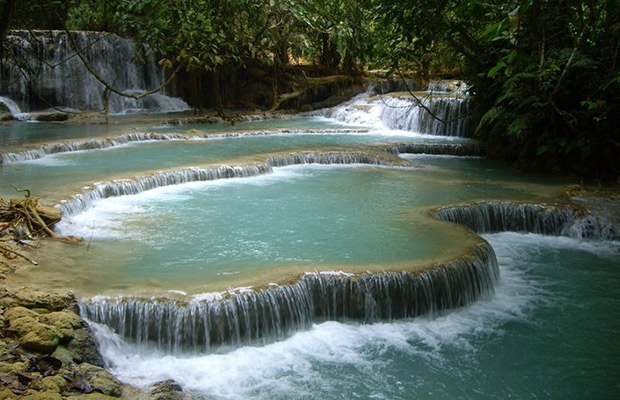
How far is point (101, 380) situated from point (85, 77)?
18608 millimetres

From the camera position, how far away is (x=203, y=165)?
37.3ft

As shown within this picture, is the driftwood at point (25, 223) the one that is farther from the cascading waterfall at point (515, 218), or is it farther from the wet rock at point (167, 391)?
the cascading waterfall at point (515, 218)

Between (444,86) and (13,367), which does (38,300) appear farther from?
(444,86)

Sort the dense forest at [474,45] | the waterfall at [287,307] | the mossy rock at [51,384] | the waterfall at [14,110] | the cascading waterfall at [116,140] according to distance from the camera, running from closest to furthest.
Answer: the mossy rock at [51,384] < the waterfall at [287,307] < the dense forest at [474,45] < the cascading waterfall at [116,140] < the waterfall at [14,110]

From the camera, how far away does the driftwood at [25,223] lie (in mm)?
6804

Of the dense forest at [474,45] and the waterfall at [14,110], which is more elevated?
the dense forest at [474,45]

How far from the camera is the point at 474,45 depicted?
476 inches

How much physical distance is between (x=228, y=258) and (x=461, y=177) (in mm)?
6065

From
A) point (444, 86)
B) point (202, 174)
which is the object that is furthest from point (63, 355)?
point (444, 86)

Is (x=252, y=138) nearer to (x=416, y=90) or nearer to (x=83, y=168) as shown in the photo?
(x=83, y=168)

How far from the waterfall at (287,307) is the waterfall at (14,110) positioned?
1536cm

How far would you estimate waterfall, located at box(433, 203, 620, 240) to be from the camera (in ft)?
28.9

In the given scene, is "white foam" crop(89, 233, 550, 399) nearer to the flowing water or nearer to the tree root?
the flowing water

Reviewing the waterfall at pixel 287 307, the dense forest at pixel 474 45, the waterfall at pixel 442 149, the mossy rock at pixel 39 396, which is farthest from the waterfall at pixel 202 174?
the mossy rock at pixel 39 396
